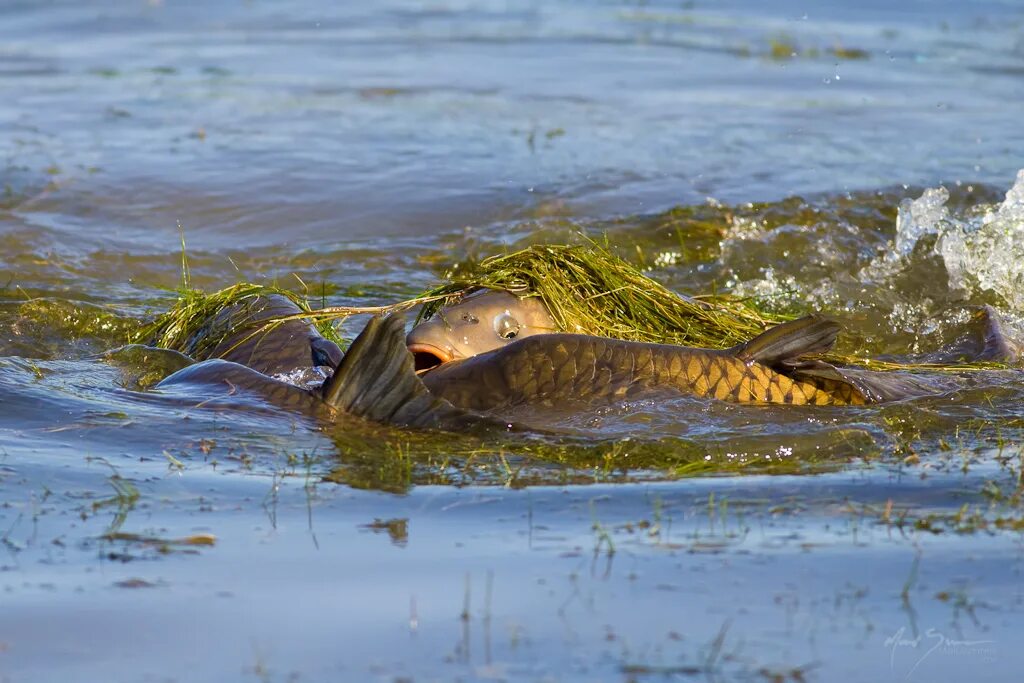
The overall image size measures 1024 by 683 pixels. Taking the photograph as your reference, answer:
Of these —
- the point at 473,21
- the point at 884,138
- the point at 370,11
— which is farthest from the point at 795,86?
the point at 370,11

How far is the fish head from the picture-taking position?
5.89 metres

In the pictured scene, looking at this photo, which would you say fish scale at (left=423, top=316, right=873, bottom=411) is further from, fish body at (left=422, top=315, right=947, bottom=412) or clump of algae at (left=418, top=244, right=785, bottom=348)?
clump of algae at (left=418, top=244, right=785, bottom=348)

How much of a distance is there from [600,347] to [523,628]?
2.23m

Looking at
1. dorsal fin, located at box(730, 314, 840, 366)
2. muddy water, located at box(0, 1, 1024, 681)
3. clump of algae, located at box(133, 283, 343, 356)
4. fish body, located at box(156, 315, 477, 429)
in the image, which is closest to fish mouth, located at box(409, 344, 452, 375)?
fish body, located at box(156, 315, 477, 429)

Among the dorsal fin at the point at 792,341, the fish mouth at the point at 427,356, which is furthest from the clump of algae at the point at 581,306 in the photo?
the dorsal fin at the point at 792,341

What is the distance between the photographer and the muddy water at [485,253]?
3385 mm

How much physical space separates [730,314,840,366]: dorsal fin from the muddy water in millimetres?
208

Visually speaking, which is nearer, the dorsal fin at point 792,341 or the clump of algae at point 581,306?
the dorsal fin at point 792,341

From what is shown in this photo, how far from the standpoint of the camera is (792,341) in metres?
5.30

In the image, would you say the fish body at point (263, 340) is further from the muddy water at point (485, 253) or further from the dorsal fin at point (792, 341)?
the dorsal fin at point (792, 341)

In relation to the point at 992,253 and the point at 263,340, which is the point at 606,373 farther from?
the point at 992,253

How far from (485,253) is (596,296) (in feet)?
11.9

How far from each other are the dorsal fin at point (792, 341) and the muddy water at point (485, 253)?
0.68 ft

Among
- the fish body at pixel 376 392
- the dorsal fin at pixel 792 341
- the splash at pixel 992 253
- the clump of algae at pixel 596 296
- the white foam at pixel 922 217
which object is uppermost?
the white foam at pixel 922 217
